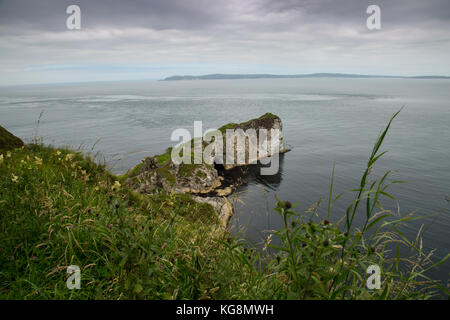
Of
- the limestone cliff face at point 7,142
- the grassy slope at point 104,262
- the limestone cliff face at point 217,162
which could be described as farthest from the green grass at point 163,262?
the limestone cliff face at point 217,162

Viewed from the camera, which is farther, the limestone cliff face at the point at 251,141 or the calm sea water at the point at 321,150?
the limestone cliff face at the point at 251,141

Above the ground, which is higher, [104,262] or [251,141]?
→ [104,262]

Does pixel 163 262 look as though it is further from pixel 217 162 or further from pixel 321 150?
pixel 321 150

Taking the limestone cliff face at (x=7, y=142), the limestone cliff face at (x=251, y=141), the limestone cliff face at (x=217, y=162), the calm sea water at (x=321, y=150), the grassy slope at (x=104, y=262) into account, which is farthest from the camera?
the limestone cliff face at (x=251, y=141)

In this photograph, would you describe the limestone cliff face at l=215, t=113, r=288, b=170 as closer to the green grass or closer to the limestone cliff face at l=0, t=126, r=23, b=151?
the limestone cliff face at l=0, t=126, r=23, b=151

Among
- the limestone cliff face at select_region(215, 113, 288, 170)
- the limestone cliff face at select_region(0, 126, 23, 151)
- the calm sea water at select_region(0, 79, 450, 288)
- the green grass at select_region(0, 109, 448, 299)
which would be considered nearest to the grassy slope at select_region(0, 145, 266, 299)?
the green grass at select_region(0, 109, 448, 299)

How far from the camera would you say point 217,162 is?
58.8m

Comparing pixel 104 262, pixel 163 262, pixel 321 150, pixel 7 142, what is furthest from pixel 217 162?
pixel 163 262

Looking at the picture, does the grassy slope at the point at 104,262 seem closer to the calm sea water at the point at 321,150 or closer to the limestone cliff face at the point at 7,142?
the calm sea water at the point at 321,150

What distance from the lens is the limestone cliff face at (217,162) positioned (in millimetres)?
37594

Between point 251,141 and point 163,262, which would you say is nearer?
point 163,262
